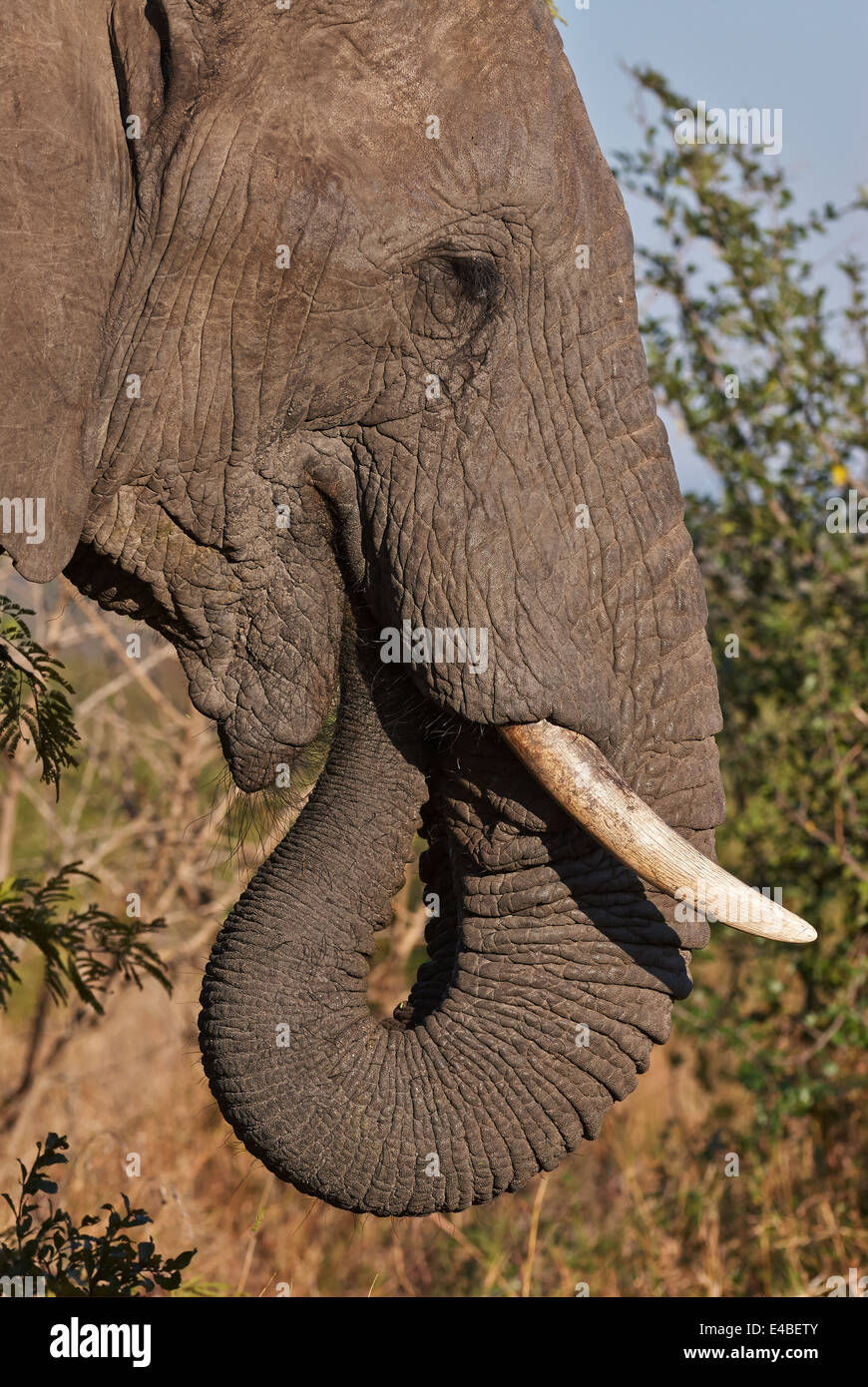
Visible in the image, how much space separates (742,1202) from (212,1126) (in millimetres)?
2254

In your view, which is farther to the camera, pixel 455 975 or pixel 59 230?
Answer: pixel 455 975

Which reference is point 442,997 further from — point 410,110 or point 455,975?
point 410,110

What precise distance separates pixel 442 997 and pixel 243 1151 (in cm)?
318

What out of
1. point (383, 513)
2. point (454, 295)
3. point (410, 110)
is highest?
point (410, 110)

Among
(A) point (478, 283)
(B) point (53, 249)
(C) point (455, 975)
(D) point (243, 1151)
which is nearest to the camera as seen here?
(B) point (53, 249)

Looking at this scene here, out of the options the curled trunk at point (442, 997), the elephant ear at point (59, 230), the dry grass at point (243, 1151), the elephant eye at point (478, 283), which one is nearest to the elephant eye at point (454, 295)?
the elephant eye at point (478, 283)

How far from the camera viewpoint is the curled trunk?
271 centimetres

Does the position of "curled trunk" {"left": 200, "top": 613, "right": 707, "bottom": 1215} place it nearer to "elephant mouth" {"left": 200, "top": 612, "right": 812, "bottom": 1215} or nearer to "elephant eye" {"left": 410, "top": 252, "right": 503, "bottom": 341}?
"elephant mouth" {"left": 200, "top": 612, "right": 812, "bottom": 1215}

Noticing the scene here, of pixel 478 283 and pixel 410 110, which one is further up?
pixel 410 110

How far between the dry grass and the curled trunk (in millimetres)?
1995

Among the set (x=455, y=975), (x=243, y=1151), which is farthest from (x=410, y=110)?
(x=243, y=1151)

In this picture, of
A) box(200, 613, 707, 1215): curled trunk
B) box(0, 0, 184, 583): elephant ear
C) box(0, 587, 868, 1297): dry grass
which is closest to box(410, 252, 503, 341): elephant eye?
box(0, 0, 184, 583): elephant ear

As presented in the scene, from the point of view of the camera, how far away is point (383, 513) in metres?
2.65
